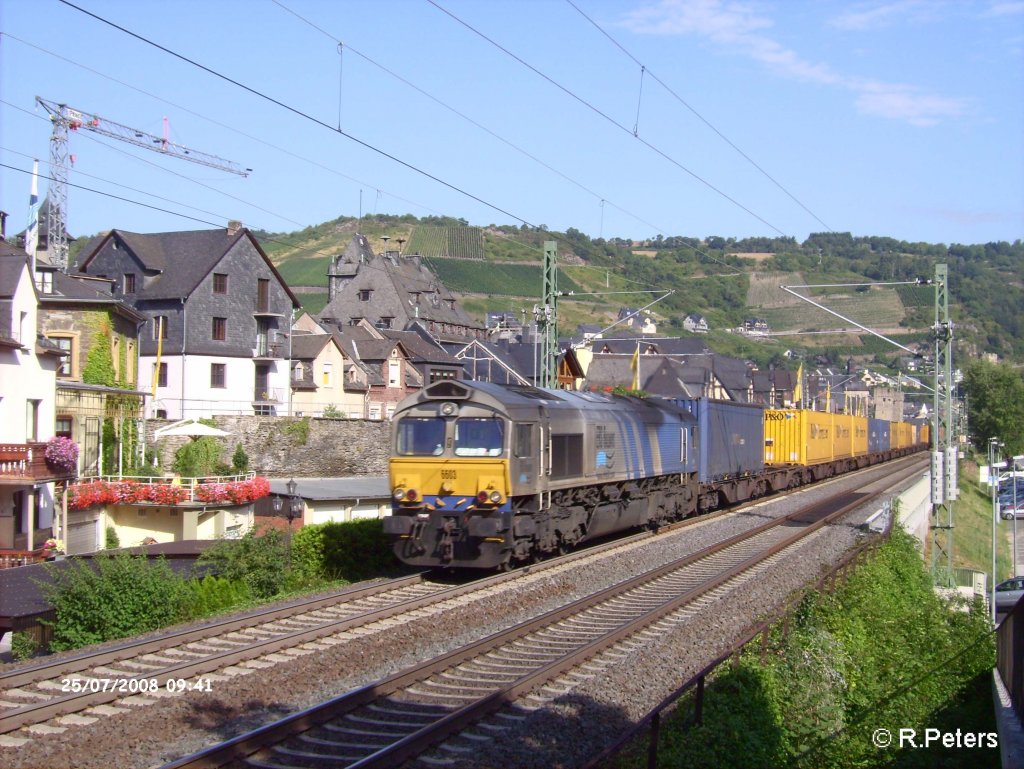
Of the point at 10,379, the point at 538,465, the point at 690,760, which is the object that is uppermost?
the point at 10,379

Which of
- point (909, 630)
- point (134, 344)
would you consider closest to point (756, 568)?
point (909, 630)

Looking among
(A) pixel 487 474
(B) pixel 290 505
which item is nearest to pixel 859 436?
(B) pixel 290 505

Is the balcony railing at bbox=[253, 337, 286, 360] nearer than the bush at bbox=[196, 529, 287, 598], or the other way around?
the bush at bbox=[196, 529, 287, 598]

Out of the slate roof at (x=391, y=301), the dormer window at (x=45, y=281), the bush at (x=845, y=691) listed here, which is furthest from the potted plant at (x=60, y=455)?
the slate roof at (x=391, y=301)

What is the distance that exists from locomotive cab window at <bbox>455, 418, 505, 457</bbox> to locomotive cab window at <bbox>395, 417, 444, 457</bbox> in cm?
33

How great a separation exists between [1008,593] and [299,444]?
26.2m

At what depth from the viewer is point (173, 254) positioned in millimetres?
50875

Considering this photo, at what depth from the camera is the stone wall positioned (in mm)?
41938

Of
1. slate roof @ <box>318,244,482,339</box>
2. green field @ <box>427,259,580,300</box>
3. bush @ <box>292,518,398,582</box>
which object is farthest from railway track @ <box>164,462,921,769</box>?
green field @ <box>427,259,580,300</box>

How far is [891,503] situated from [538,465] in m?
15.1

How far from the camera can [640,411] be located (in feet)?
77.2

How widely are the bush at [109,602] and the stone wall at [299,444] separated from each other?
2662 centimetres

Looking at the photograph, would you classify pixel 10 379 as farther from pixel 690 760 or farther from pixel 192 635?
pixel 690 760

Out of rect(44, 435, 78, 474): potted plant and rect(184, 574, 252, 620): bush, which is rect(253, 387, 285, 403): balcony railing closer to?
rect(44, 435, 78, 474): potted plant
